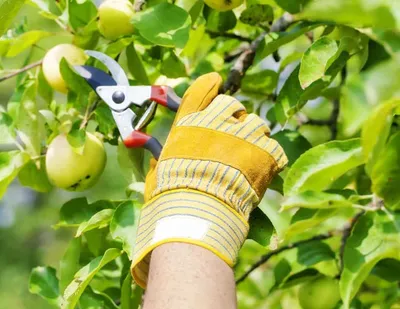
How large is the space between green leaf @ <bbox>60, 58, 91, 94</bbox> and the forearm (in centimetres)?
37

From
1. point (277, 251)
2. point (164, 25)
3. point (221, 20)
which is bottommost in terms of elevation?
point (277, 251)

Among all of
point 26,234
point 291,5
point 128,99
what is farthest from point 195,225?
point 26,234

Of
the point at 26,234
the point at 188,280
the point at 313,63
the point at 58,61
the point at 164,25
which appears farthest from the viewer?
the point at 26,234

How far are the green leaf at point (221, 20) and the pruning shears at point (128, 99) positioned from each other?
0.85 ft

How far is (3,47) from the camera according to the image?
3.61ft

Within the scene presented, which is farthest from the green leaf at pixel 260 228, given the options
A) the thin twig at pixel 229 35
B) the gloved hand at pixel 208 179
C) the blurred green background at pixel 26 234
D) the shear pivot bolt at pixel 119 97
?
the blurred green background at pixel 26 234

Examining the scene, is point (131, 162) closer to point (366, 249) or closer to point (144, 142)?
point (144, 142)

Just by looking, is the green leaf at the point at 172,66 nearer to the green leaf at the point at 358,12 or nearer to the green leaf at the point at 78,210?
the green leaf at the point at 78,210

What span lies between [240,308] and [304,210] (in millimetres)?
550

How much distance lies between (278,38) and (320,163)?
0.20 metres

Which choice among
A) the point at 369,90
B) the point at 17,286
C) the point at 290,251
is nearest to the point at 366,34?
the point at 290,251

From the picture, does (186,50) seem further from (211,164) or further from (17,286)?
(17,286)

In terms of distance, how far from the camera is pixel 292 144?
3.44ft

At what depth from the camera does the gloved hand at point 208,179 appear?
76 cm
